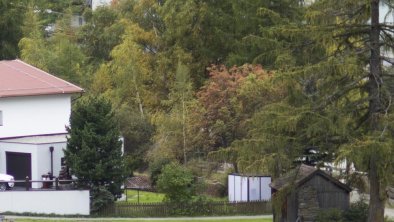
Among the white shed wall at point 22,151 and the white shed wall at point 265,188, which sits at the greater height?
the white shed wall at point 22,151

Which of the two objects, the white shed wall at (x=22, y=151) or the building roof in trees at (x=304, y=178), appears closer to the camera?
the building roof in trees at (x=304, y=178)

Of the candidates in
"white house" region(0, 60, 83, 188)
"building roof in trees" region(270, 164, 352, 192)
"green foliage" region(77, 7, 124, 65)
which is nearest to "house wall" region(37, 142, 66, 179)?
"white house" region(0, 60, 83, 188)

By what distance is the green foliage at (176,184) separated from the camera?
4184 centimetres

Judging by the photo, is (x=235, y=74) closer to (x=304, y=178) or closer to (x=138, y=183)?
(x=138, y=183)

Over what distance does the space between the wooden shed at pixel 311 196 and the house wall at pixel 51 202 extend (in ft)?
31.1

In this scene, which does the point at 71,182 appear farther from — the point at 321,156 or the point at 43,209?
the point at 321,156

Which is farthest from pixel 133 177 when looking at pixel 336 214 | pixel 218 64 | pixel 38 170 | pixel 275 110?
pixel 275 110

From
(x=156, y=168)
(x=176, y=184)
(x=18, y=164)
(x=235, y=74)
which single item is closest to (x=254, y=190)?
(x=176, y=184)

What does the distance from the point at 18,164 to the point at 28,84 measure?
16.9 feet

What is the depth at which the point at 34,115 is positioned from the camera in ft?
160

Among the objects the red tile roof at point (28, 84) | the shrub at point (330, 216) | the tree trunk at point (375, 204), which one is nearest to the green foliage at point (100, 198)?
the red tile roof at point (28, 84)

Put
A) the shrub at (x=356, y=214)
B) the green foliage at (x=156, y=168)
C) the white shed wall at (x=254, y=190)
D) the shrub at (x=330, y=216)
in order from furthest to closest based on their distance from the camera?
the green foliage at (x=156, y=168), the white shed wall at (x=254, y=190), the shrub at (x=356, y=214), the shrub at (x=330, y=216)

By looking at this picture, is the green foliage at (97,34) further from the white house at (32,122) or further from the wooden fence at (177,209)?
the wooden fence at (177,209)

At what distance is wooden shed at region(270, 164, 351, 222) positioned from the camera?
119 feet
